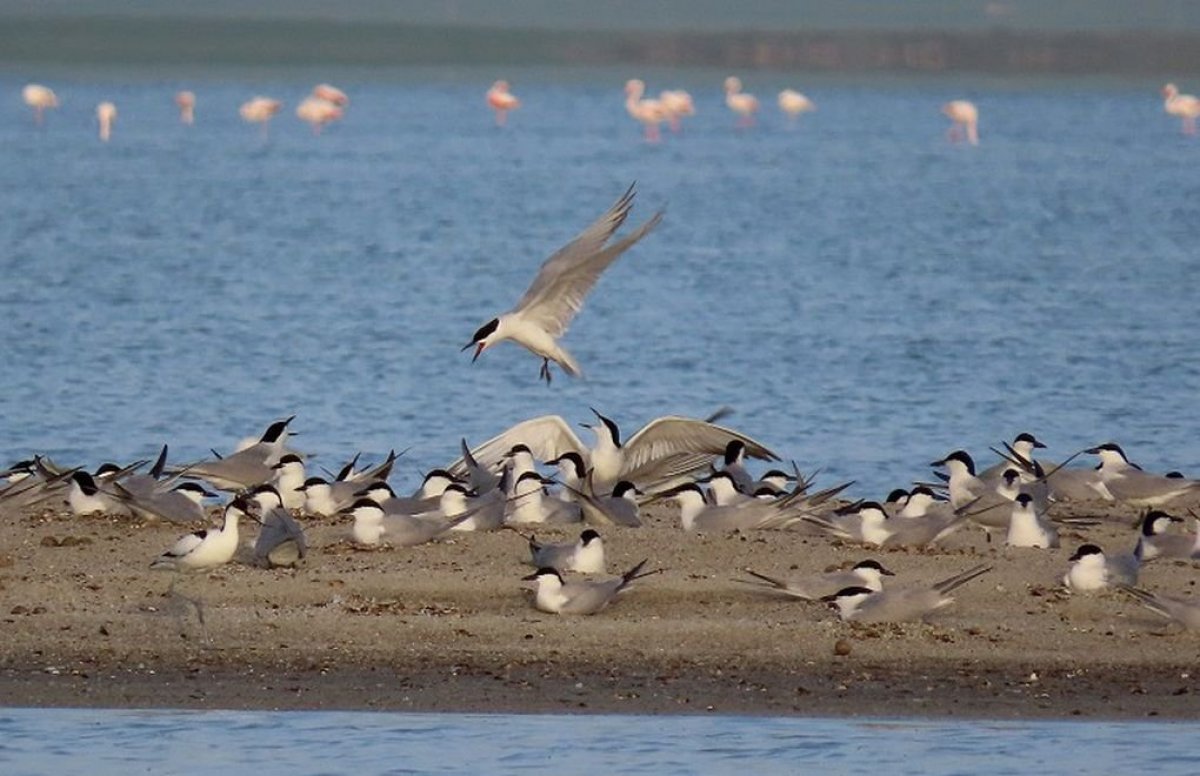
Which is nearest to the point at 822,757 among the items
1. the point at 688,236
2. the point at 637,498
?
the point at 637,498

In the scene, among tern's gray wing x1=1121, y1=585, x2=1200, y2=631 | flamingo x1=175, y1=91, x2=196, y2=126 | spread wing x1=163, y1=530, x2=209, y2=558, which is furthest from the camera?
flamingo x1=175, y1=91, x2=196, y2=126

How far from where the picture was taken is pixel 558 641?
32.8ft

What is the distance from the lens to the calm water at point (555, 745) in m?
8.56

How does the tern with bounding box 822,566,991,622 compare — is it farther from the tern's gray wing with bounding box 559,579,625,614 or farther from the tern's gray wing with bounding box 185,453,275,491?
the tern's gray wing with bounding box 185,453,275,491

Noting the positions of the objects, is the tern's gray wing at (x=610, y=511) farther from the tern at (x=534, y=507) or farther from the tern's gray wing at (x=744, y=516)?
the tern's gray wing at (x=744, y=516)

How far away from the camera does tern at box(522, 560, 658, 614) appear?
10.3m

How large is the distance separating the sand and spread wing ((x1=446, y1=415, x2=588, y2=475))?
2.30 m

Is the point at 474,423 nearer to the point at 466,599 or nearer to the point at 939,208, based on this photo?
the point at 466,599

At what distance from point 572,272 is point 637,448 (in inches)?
38.7

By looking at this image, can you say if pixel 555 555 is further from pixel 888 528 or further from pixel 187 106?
pixel 187 106


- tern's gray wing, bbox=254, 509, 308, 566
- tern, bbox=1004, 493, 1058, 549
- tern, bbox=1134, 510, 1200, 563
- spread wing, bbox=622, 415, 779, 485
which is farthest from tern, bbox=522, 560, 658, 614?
spread wing, bbox=622, 415, 779, 485

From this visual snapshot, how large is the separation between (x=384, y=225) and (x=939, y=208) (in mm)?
9914

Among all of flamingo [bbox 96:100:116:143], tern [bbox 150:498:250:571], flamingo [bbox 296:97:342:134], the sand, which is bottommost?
the sand

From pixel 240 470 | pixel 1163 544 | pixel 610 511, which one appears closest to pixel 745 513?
pixel 610 511
